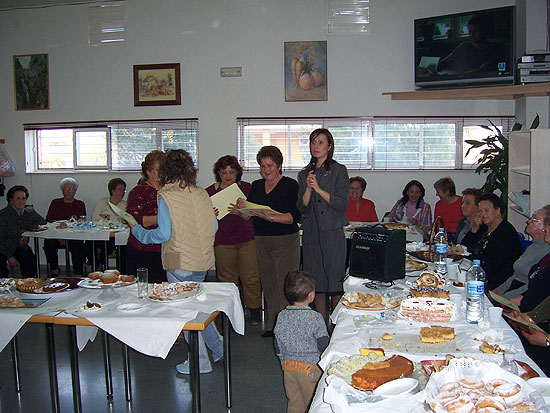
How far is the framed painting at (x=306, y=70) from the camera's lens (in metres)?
6.82

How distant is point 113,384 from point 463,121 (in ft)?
17.4

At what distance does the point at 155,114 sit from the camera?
23.6 ft

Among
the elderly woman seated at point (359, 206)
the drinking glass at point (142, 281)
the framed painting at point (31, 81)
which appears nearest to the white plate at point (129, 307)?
the drinking glass at point (142, 281)

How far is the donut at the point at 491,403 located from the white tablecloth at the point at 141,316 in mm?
1463

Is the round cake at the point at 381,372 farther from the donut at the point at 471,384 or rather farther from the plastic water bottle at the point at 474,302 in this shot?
the plastic water bottle at the point at 474,302

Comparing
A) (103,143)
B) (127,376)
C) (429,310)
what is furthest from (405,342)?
(103,143)

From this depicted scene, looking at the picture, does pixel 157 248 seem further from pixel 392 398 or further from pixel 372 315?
pixel 392 398

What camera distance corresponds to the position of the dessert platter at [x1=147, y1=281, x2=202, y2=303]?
2.80m

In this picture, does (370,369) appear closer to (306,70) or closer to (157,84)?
(306,70)

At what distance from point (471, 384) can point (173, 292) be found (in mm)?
1712

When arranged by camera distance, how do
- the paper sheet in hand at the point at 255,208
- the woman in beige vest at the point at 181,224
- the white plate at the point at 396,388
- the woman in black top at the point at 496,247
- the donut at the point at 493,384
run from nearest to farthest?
the donut at the point at 493,384, the white plate at the point at 396,388, the woman in beige vest at the point at 181,224, the woman in black top at the point at 496,247, the paper sheet in hand at the point at 255,208

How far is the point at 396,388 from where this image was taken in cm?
168

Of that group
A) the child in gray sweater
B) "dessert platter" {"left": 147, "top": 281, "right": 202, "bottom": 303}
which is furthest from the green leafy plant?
"dessert platter" {"left": 147, "top": 281, "right": 202, "bottom": 303}

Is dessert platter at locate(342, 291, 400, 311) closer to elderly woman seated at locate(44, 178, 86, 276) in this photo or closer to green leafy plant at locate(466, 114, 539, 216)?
green leafy plant at locate(466, 114, 539, 216)
